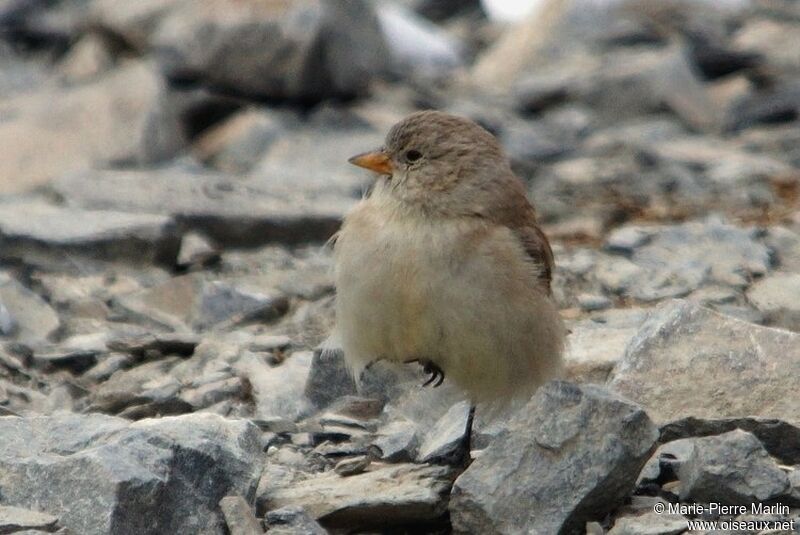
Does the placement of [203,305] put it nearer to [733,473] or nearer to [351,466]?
[351,466]

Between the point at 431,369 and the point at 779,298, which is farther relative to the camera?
the point at 779,298

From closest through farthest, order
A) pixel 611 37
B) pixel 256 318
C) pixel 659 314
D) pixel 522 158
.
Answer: pixel 659 314, pixel 256 318, pixel 522 158, pixel 611 37

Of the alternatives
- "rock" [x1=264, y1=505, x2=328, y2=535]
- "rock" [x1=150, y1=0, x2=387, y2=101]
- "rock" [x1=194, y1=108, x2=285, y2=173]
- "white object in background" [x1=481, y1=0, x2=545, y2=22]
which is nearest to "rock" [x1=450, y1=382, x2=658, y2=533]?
"rock" [x1=264, y1=505, x2=328, y2=535]

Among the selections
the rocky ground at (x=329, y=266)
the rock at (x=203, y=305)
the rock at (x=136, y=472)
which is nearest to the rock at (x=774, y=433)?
the rocky ground at (x=329, y=266)

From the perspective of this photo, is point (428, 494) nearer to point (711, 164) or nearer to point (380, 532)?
point (380, 532)

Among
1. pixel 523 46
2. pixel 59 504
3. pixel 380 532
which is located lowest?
pixel 523 46

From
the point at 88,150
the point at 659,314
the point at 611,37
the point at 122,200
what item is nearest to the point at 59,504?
the point at 659,314

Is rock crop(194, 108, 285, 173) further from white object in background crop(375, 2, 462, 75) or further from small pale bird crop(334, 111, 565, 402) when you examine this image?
small pale bird crop(334, 111, 565, 402)

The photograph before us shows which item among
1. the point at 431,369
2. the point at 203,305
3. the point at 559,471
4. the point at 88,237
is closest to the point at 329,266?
the point at 203,305
